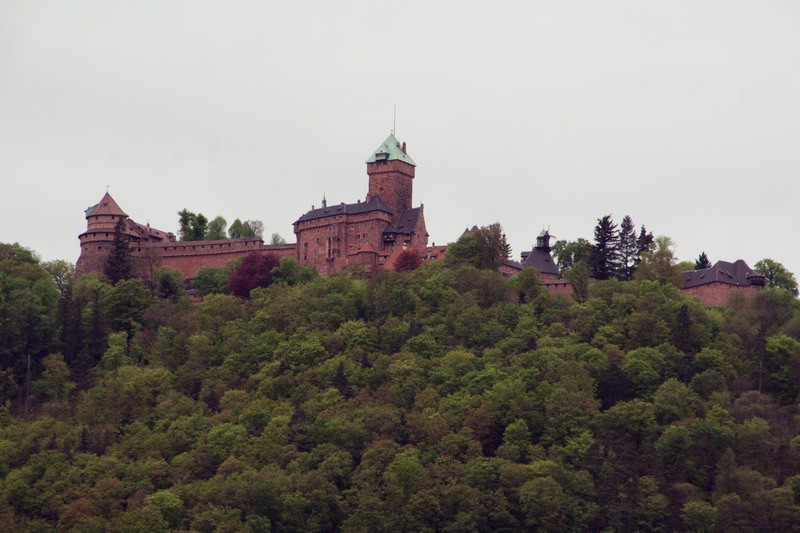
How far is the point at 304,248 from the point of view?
4040 inches

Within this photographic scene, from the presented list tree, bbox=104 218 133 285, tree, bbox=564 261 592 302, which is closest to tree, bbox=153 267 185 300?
tree, bbox=104 218 133 285

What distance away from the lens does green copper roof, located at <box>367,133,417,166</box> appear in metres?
105

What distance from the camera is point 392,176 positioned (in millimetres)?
104250

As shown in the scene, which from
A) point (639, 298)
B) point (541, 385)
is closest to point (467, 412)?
point (541, 385)

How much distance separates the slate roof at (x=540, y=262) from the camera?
9719 cm

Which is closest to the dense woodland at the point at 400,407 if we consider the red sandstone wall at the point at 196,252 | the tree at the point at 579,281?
the tree at the point at 579,281

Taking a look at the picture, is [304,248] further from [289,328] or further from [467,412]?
[467,412]

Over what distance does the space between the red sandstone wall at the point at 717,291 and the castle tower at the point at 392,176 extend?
2132 cm

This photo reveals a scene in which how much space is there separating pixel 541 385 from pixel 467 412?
3946 mm

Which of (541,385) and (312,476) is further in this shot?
(541,385)

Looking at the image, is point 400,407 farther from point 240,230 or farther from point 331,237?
point 240,230

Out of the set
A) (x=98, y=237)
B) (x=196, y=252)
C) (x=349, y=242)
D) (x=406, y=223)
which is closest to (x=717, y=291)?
(x=406, y=223)

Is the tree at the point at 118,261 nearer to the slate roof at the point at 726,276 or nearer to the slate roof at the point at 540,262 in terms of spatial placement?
the slate roof at the point at 540,262

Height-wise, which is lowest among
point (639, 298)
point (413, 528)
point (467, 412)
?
point (413, 528)
